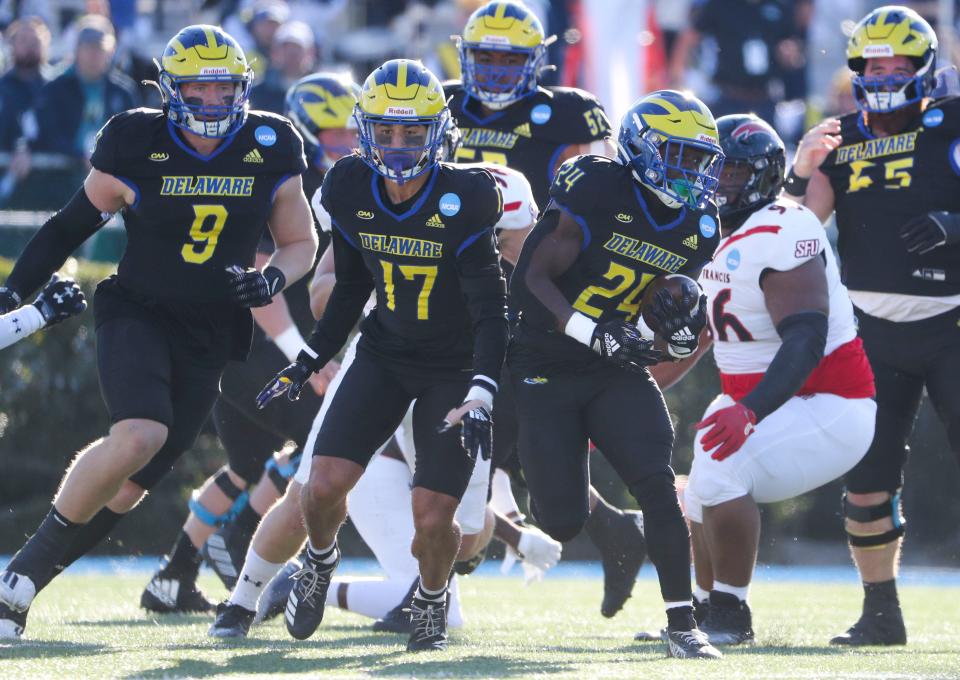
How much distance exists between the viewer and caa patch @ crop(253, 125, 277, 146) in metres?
5.88

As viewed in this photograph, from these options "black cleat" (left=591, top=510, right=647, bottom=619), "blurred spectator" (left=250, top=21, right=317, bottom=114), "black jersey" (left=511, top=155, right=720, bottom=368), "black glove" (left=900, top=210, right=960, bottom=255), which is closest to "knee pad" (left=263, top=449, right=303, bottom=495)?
"black cleat" (left=591, top=510, right=647, bottom=619)

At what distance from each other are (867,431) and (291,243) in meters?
2.11

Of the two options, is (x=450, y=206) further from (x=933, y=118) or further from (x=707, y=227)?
(x=933, y=118)

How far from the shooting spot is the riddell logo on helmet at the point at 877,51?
6473 millimetres

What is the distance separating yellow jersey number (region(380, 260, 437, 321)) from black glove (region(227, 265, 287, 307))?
45 centimetres

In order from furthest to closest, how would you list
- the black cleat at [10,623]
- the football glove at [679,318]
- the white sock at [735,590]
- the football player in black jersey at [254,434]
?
the football player in black jersey at [254,434] → the white sock at [735,590] → the black cleat at [10,623] → the football glove at [679,318]

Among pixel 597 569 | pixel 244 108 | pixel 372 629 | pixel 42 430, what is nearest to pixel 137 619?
pixel 372 629

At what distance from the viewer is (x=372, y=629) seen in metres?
6.45

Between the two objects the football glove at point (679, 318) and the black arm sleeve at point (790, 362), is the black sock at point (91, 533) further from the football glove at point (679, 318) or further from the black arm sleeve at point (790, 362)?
the black arm sleeve at point (790, 362)

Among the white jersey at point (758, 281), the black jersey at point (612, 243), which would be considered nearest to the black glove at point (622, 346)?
the black jersey at point (612, 243)

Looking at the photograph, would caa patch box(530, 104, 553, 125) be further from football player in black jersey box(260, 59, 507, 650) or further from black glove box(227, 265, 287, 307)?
black glove box(227, 265, 287, 307)

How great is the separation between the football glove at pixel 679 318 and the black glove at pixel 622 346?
8 cm

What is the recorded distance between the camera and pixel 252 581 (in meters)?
5.98

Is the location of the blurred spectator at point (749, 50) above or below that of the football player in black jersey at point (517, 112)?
above
